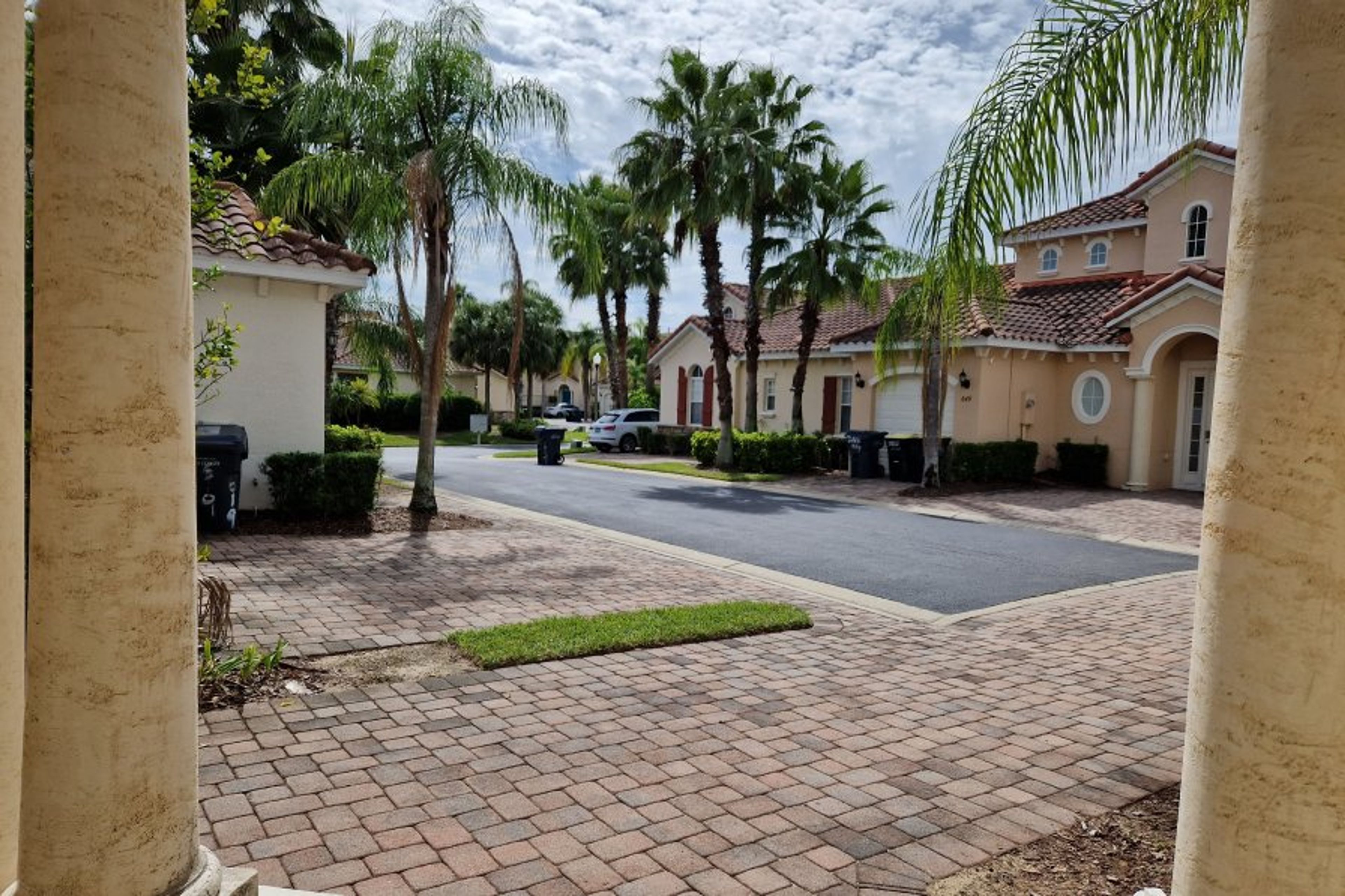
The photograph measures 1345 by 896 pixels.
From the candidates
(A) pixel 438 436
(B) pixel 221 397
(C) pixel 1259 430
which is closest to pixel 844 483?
(B) pixel 221 397

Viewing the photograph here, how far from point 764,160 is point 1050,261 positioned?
32.8ft

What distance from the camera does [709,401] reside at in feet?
109

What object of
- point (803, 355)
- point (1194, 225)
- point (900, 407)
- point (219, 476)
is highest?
point (1194, 225)

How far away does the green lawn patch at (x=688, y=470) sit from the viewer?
22625 mm

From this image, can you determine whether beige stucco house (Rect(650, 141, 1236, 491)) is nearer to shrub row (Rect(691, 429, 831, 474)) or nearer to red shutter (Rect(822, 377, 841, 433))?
red shutter (Rect(822, 377, 841, 433))

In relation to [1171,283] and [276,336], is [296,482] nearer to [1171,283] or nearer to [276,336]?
[276,336]

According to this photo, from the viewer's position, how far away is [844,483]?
70.4 ft

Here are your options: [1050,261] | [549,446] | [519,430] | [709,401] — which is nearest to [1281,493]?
[549,446]

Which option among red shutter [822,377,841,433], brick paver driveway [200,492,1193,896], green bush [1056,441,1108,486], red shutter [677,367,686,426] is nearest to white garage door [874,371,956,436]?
red shutter [822,377,841,433]

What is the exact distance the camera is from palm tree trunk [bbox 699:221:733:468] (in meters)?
24.5

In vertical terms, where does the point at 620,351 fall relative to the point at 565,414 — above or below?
above

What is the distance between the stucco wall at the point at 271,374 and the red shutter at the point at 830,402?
1775 cm

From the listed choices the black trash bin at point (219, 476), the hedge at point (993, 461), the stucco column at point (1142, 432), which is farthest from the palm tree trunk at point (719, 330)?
the black trash bin at point (219, 476)

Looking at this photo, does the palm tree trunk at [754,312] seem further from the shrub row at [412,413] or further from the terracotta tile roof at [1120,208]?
the shrub row at [412,413]
